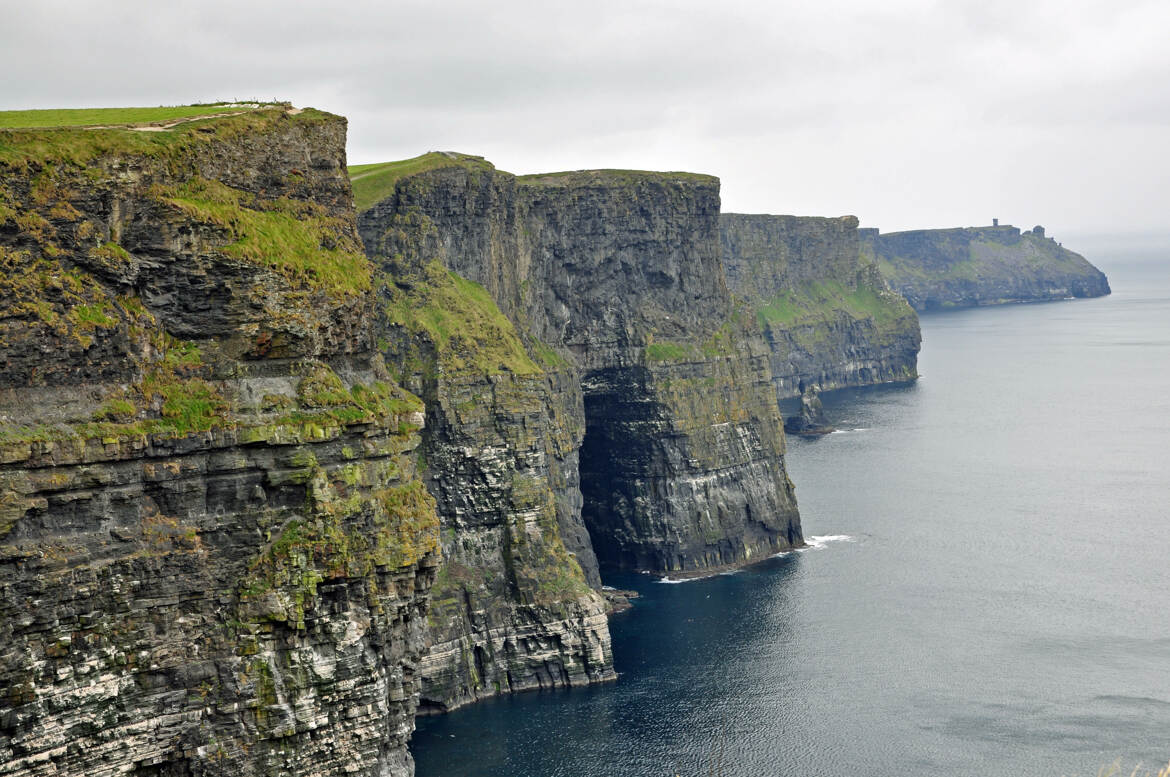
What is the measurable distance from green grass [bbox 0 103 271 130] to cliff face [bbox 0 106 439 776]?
4552 millimetres

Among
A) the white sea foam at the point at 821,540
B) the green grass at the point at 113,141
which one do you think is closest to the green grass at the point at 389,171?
the green grass at the point at 113,141

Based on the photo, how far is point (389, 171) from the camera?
5226 inches

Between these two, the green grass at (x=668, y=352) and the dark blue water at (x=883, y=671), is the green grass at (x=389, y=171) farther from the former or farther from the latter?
the dark blue water at (x=883, y=671)

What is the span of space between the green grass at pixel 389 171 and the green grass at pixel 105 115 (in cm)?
3164

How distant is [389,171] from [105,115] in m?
45.1

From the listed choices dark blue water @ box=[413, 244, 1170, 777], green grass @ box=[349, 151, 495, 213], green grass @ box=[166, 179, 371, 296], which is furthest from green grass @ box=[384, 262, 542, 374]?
green grass @ box=[166, 179, 371, 296]

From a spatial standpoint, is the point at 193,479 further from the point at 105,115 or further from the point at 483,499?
the point at 483,499

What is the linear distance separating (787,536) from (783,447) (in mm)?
11395

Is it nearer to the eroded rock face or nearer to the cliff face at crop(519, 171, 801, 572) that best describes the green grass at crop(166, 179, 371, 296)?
the eroded rock face

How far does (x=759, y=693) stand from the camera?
118500mm

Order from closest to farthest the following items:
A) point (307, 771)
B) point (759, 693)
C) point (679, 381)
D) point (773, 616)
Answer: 1. point (307, 771)
2. point (759, 693)
3. point (773, 616)
4. point (679, 381)

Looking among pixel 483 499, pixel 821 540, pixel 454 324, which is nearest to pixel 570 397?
pixel 454 324

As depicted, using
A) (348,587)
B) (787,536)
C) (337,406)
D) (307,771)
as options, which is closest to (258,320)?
(337,406)

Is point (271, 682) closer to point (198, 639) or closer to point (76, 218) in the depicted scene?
point (198, 639)
